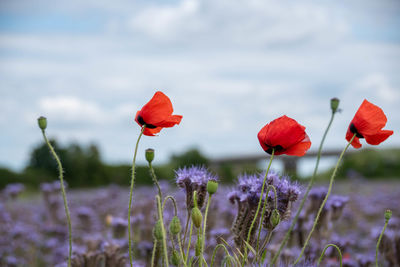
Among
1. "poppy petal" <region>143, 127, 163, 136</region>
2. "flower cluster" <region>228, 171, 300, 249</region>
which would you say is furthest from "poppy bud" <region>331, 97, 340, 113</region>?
"poppy petal" <region>143, 127, 163, 136</region>

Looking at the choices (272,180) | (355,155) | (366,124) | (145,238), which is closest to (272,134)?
(272,180)

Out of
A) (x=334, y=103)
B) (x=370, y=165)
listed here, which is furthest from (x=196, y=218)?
(x=370, y=165)

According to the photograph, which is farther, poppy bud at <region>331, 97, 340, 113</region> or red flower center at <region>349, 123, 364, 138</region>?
red flower center at <region>349, 123, 364, 138</region>

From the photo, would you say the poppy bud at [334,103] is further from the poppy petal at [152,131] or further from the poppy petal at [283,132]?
the poppy petal at [152,131]

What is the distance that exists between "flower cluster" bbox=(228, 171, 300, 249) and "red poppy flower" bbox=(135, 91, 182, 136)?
0.44 m

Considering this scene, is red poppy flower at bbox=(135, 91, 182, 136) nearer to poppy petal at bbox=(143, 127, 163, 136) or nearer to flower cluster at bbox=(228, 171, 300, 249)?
poppy petal at bbox=(143, 127, 163, 136)

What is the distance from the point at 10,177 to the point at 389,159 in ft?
66.0

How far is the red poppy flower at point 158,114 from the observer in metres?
1.95

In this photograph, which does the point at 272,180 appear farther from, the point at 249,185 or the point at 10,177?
the point at 10,177

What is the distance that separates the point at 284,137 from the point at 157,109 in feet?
1.78

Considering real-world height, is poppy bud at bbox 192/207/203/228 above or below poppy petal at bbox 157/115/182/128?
below

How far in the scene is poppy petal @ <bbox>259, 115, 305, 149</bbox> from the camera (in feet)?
6.06

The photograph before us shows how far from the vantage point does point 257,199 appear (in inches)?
79.8

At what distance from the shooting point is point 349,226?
8.57 metres
